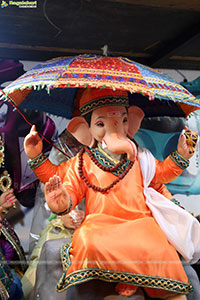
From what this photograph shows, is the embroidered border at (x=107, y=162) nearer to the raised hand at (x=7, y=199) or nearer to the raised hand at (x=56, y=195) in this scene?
the raised hand at (x=56, y=195)

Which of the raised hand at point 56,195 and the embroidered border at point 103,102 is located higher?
the embroidered border at point 103,102

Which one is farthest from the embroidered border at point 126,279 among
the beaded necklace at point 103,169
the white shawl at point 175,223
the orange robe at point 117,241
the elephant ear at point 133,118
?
the elephant ear at point 133,118

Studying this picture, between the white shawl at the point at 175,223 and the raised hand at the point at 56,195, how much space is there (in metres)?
0.32

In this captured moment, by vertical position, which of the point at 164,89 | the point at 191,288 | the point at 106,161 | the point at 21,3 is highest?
the point at 21,3

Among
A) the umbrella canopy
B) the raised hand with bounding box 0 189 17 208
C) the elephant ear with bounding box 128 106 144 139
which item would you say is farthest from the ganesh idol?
the raised hand with bounding box 0 189 17 208

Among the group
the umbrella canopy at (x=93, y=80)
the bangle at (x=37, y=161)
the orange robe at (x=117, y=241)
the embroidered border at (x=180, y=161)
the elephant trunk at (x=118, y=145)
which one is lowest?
the orange robe at (x=117, y=241)

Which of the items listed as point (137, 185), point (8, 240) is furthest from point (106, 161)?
point (8, 240)

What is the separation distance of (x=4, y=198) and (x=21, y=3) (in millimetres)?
731

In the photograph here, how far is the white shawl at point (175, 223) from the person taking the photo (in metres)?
1.19

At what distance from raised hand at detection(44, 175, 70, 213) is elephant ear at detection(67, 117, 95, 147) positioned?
28 centimetres

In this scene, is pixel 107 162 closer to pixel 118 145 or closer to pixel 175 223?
pixel 118 145

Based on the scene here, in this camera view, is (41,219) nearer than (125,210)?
No

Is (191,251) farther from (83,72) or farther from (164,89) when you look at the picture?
(83,72)

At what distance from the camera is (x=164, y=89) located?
3.95 ft
